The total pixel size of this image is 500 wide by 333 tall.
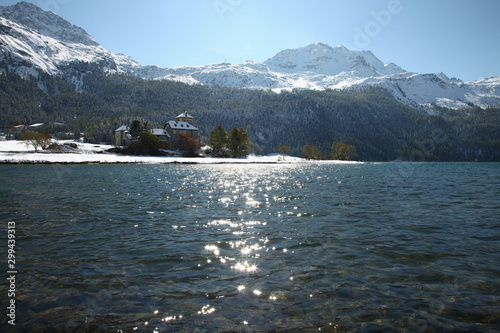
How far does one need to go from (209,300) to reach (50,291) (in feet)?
14.2

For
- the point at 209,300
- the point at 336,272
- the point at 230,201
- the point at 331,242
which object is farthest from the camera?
the point at 230,201

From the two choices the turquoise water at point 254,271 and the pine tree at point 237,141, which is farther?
the pine tree at point 237,141

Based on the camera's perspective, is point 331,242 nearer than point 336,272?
No

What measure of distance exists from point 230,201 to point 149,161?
286 ft

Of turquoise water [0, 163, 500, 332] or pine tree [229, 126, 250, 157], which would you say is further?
pine tree [229, 126, 250, 157]

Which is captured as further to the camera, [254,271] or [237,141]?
[237,141]

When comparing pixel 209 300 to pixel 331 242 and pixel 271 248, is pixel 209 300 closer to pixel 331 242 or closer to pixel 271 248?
pixel 271 248

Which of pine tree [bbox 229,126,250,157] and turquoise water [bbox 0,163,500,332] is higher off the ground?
pine tree [bbox 229,126,250,157]

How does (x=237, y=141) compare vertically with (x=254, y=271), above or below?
above

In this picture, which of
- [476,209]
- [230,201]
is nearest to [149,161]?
[230,201]

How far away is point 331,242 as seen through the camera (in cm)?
1205

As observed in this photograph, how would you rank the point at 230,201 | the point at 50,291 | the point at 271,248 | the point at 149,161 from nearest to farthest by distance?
1. the point at 50,291
2. the point at 271,248
3. the point at 230,201
4. the point at 149,161

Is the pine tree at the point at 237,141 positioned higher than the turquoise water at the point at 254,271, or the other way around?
the pine tree at the point at 237,141

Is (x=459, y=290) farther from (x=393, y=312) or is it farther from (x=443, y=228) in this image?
(x=443, y=228)
